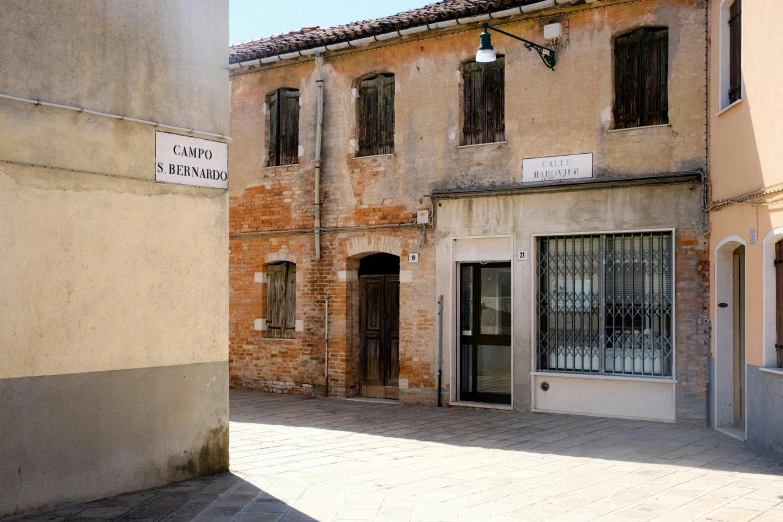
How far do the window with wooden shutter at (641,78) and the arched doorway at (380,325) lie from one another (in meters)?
4.87

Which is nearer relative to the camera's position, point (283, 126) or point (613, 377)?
point (613, 377)

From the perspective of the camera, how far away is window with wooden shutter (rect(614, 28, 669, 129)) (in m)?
12.3

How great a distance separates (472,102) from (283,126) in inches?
161

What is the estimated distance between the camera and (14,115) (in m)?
Result: 7.07

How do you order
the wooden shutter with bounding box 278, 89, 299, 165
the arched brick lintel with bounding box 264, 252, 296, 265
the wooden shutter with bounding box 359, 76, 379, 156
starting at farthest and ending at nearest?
the wooden shutter with bounding box 278, 89, 299, 165 → the arched brick lintel with bounding box 264, 252, 296, 265 → the wooden shutter with bounding box 359, 76, 379, 156

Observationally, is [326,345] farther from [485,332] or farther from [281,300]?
[485,332]

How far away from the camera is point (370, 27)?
14.4 meters

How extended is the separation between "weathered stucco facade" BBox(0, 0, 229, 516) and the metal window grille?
6.11 meters

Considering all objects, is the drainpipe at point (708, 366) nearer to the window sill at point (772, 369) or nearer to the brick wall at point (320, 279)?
the window sill at point (772, 369)

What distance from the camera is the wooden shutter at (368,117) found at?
15.0m

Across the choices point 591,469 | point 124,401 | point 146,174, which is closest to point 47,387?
point 124,401

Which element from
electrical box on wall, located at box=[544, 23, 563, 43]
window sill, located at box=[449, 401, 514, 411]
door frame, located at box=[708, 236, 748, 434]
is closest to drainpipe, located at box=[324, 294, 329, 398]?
window sill, located at box=[449, 401, 514, 411]

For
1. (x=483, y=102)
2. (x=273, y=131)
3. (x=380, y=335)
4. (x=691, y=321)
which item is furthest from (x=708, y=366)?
(x=273, y=131)

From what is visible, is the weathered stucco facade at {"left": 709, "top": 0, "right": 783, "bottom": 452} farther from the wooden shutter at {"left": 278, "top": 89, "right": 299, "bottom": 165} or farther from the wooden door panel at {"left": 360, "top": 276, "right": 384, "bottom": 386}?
the wooden shutter at {"left": 278, "top": 89, "right": 299, "bottom": 165}
